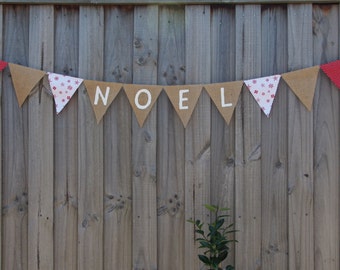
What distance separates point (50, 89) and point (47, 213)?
664 mm

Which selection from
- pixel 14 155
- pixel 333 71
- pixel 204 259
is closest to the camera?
pixel 204 259

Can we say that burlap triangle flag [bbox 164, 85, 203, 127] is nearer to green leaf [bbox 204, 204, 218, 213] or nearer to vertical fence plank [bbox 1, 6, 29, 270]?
green leaf [bbox 204, 204, 218, 213]

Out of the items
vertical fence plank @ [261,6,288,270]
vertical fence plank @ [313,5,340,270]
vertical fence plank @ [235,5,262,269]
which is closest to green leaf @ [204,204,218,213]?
vertical fence plank @ [235,5,262,269]

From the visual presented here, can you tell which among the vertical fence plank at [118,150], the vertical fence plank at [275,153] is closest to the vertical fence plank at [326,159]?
the vertical fence plank at [275,153]

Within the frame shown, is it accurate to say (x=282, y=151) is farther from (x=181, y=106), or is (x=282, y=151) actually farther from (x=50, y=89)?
(x=50, y=89)

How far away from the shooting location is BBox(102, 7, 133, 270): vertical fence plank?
2.43 metres

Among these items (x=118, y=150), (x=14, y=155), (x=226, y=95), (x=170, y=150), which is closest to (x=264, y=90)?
(x=226, y=95)

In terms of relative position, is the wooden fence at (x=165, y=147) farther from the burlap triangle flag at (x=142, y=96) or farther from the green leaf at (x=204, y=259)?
the green leaf at (x=204, y=259)

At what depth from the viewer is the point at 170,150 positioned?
2422 millimetres

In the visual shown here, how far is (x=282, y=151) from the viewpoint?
2393 mm

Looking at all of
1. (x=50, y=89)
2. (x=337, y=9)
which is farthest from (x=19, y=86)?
(x=337, y=9)

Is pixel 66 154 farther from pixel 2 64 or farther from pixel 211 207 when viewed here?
pixel 211 207

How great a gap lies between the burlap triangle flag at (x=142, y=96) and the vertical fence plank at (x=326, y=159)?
842mm

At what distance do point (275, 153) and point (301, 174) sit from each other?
172mm
